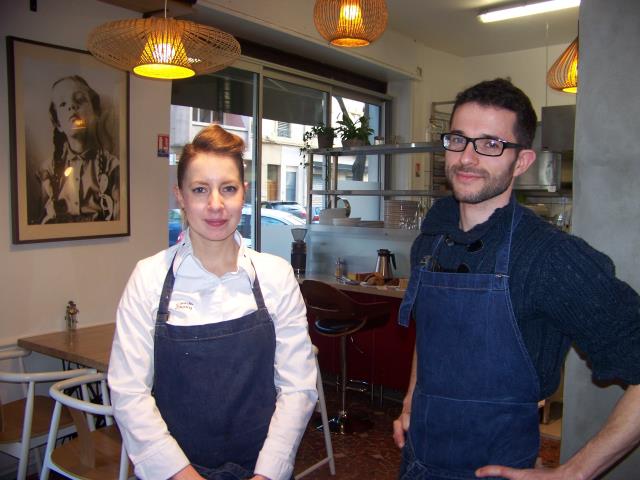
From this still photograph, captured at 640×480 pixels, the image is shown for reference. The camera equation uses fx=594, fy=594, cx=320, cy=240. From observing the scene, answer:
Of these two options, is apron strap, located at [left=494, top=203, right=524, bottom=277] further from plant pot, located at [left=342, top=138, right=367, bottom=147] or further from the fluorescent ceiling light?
the fluorescent ceiling light

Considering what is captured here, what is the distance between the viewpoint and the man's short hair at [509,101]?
1.36 meters

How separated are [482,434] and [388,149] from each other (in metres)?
3.57

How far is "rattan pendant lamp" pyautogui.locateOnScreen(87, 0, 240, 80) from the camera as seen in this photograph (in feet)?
8.62

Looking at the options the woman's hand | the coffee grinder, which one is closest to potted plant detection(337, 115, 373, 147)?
the coffee grinder

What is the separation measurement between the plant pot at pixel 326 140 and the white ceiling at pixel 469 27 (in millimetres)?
1508

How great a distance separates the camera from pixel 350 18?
3.76 metres

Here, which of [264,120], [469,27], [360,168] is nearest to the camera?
[264,120]

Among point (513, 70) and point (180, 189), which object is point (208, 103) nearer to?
point (180, 189)

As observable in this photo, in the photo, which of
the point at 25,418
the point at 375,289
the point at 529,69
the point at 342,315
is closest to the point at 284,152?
the point at 375,289

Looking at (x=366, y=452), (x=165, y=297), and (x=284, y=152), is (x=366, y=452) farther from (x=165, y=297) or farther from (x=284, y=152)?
(x=284, y=152)

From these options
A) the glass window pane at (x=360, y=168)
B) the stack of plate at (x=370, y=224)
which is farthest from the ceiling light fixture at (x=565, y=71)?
the glass window pane at (x=360, y=168)

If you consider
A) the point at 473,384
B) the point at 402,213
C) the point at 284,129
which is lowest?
the point at 473,384

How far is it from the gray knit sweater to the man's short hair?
180 millimetres

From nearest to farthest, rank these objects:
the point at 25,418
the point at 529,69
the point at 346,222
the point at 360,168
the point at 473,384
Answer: the point at 473,384 → the point at 25,418 → the point at 346,222 → the point at 360,168 → the point at 529,69
